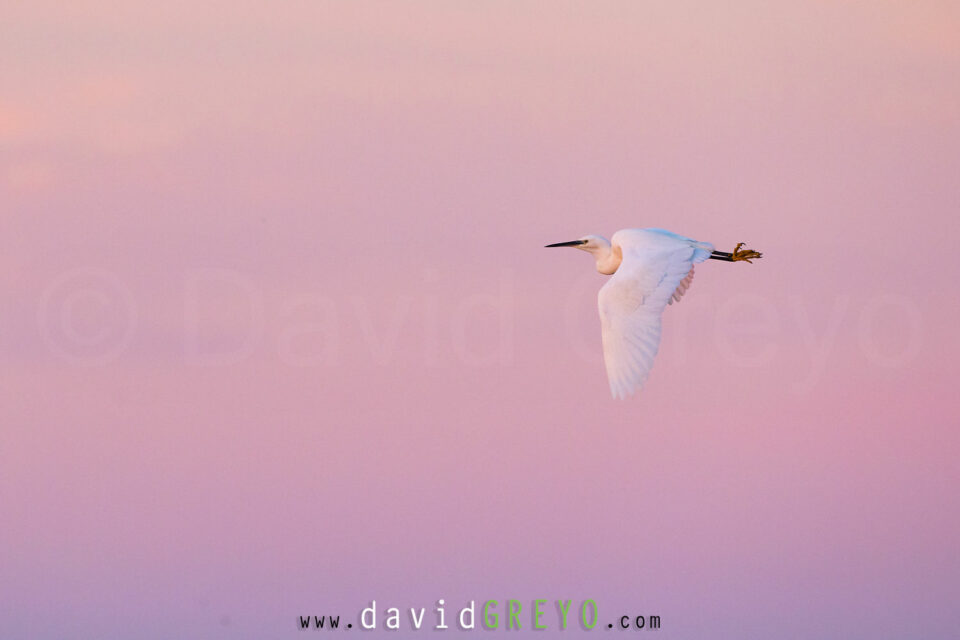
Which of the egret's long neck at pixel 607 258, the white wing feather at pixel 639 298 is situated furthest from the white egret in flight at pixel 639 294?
the egret's long neck at pixel 607 258

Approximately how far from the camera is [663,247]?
30.5m

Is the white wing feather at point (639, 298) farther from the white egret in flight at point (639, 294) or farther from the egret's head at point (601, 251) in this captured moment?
the egret's head at point (601, 251)

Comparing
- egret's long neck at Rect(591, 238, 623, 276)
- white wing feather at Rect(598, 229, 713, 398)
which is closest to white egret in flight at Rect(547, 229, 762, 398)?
white wing feather at Rect(598, 229, 713, 398)

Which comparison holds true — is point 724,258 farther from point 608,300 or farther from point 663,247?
point 608,300

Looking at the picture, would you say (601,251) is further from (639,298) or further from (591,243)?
(639,298)

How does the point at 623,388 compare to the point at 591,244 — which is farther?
the point at 591,244

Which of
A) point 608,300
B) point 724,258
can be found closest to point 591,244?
point 724,258

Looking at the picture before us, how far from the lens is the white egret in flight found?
1084 inches

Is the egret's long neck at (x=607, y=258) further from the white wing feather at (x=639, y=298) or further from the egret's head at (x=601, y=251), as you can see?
the white wing feather at (x=639, y=298)

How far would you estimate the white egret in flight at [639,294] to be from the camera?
2753 cm

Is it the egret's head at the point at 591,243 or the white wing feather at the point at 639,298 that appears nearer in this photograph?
the white wing feather at the point at 639,298

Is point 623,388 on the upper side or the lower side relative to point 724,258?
lower

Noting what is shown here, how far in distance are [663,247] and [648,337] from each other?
3089 millimetres

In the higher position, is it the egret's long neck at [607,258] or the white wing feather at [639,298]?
the egret's long neck at [607,258]
